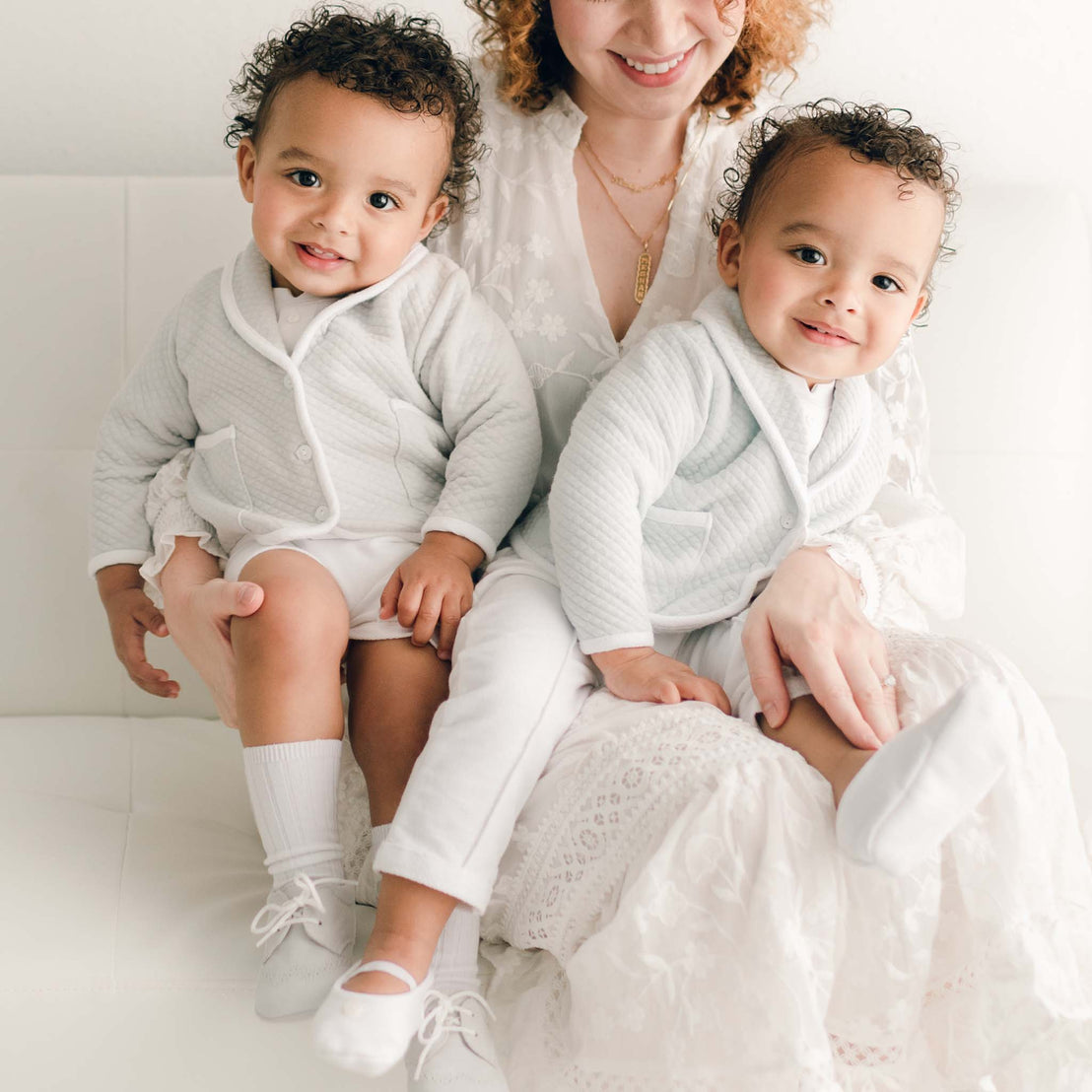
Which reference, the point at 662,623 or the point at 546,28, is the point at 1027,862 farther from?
the point at 546,28

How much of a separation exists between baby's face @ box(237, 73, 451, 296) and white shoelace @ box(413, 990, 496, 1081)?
2.74 feet

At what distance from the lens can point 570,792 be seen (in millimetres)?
1217

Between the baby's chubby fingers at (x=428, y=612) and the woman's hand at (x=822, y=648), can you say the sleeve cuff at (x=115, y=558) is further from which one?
the woman's hand at (x=822, y=648)

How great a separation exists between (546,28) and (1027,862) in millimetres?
1246

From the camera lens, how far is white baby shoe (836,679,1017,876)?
99 centimetres

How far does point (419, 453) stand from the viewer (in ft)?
4.98

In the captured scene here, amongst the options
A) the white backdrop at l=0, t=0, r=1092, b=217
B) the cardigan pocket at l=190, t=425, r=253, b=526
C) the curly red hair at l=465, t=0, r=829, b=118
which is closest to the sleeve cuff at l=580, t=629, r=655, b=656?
the cardigan pocket at l=190, t=425, r=253, b=526

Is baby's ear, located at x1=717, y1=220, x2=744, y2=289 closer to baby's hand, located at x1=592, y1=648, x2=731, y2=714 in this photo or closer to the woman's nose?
the woman's nose

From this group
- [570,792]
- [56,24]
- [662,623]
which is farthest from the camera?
[56,24]

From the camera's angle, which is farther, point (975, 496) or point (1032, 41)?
point (1032, 41)

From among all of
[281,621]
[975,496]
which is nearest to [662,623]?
[281,621]

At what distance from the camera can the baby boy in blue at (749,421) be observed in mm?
1354

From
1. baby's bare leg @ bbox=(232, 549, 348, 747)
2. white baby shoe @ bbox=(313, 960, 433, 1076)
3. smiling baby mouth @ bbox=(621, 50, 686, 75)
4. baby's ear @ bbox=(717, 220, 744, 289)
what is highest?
smiling baby mouth @ bbox=(621, 50, 686, 75)

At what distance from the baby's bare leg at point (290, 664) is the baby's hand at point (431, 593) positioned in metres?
0.07
